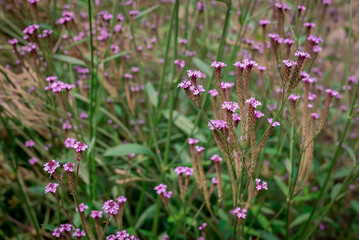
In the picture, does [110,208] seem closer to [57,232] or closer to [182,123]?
[57,232]

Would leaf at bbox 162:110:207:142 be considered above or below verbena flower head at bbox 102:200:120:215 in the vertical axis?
above

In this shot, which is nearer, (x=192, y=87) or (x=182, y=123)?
(x=192, y=87)

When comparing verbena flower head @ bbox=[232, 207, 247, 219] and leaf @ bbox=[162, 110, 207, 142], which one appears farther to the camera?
leaf @ bbox=[162, 110, 207, 142]

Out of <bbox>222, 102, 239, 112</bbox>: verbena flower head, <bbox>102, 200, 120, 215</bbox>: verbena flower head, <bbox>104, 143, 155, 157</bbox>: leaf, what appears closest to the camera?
<bbox>222, 102, 239, 112</bbox>: verbena flower head

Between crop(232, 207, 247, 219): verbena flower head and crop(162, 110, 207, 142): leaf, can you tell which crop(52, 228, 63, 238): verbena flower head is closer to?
crop(232, 207, 247, 219): verbena flower head

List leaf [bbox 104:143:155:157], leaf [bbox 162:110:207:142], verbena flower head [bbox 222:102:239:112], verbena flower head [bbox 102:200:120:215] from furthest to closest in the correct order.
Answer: leaf [bbox 162:110:207:142] < leaf [bbox 104:143:155:157] < verbena flower head [bbox 102:200:120:215] < verbena flower head [bbox 222:102:239:112]

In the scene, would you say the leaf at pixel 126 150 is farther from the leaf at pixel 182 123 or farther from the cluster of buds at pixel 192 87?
the cluster of buds at pixel 192 87

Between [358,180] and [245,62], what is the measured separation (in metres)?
1.90

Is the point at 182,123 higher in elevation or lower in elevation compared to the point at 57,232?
higher

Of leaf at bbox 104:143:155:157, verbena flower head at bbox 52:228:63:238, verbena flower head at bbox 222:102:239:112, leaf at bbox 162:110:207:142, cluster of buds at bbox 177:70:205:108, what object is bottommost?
verbena flower head at bbox 52:228:63:238

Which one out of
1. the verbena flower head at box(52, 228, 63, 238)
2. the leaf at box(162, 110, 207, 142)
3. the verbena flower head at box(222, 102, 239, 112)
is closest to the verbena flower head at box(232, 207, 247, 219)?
the verbena flower head at box(222, 102, 239, 112)

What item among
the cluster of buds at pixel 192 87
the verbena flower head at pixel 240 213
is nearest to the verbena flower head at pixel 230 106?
the cluster of buds at pixel 192 87

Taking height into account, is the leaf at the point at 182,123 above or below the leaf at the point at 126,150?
above

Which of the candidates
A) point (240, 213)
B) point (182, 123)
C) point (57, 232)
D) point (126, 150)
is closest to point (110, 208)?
point (57, 232)
